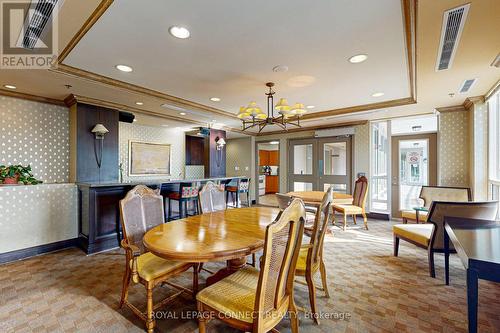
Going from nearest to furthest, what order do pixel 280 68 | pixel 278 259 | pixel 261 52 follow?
pixel 278 259 < pixel 261 52 < pixel 280 68

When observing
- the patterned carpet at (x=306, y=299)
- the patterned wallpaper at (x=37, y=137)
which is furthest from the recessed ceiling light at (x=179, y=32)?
the patterned wallpaper at (x=37, y=137)

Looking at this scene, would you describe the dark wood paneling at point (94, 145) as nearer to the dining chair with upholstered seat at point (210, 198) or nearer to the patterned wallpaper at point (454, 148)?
the dining chair with upholstered seat at point (210, 198)

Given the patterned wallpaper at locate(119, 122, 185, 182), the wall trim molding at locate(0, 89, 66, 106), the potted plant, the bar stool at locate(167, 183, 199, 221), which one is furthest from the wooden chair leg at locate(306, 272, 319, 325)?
the patterned wallpaper at locate(119, 122, 185, 182)

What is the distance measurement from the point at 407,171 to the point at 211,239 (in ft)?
18.2

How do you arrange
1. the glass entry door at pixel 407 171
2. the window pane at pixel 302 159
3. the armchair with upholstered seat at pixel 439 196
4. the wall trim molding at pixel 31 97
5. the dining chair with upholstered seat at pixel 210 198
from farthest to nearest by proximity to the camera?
the window pane at pixel 302 159
the glass entry door at pixel 407 171
the armchair with upholstered seat at pixel 439 196
the wall trim molding at pixel 31 97
the dining chair with upholstered seat at pixel 210 198

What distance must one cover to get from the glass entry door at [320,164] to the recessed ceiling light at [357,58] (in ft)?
12.2

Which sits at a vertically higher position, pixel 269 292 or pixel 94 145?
pixel 94 145

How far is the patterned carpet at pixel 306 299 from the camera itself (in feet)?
6.18

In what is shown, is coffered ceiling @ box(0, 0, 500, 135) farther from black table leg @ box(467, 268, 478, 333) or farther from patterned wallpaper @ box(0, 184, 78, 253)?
black table leg @ box(467, 268, 478, 333)

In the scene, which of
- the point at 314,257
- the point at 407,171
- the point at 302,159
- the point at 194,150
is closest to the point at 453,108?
the point at 407,171

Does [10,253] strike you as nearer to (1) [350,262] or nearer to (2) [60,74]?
(2) [60,74]

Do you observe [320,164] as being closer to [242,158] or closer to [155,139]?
[242,158]

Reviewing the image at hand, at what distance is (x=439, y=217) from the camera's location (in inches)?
102

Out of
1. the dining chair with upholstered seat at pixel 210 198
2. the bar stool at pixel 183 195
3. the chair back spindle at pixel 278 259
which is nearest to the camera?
the chair back spindle at pixel 278 259
